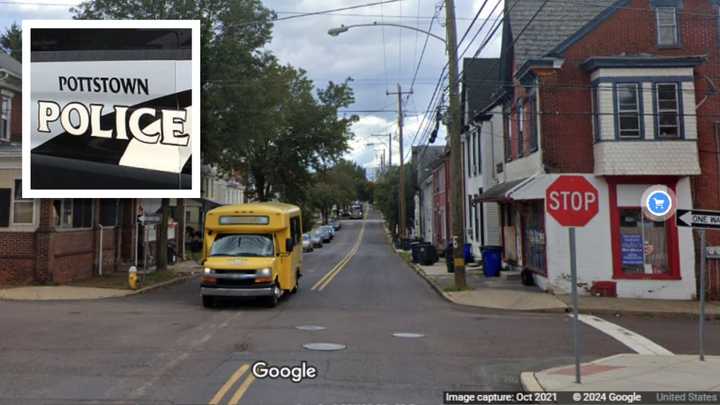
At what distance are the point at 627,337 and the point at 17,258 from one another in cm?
1800

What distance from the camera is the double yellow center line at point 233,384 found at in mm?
6977

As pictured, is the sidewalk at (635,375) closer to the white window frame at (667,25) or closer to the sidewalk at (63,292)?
the white window frame at (667,25)

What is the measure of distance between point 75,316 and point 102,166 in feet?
16.1

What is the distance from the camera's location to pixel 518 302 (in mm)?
16484

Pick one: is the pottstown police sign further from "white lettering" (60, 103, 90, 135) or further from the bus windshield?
the bus windshield

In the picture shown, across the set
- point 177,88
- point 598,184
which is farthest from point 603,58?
point 177,88

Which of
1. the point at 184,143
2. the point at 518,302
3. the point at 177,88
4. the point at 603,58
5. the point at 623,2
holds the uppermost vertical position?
the point at 623,2

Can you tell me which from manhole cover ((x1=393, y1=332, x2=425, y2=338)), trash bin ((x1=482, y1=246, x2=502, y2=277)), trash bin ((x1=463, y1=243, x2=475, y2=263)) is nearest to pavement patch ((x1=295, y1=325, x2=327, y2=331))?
manhole cover ((x1=393, y1=332, x2=425, y2=338))

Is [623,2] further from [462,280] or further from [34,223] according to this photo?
[34,223]

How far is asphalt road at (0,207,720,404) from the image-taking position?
7.45m

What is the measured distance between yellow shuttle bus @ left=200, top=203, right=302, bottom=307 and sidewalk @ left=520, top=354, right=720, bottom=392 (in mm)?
8280

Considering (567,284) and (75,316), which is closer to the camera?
(75,316)

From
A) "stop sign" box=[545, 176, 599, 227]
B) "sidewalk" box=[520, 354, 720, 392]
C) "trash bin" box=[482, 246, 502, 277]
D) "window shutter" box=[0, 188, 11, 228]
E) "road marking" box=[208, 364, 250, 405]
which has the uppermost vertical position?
"window shutter" box=[0, 188, 11, 228]

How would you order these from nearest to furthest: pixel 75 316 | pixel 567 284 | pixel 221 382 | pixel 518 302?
1. pixel 221 382
2. pixel 75 316
3. pixel 518 302
4. pixel 567 284
